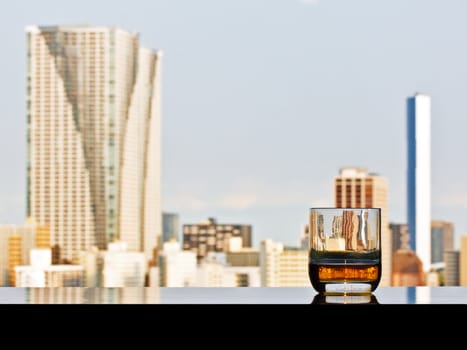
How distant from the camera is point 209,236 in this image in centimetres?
2130

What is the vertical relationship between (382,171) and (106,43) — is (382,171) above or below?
below

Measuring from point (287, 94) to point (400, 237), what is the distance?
13.7ft

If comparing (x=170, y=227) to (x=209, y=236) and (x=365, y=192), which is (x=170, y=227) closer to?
(x=209, y=236)

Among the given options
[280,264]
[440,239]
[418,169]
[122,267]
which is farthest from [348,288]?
[122,267]

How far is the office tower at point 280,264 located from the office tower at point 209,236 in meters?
0.50

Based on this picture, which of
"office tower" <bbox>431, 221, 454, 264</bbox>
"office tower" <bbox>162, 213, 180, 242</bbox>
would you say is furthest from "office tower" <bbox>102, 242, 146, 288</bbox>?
"office tower" <bbox>431, 221, 454, 264</bbox>

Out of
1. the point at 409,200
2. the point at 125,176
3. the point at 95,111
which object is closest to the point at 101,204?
the point at 125,176

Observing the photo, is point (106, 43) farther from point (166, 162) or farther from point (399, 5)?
point (399, 5)

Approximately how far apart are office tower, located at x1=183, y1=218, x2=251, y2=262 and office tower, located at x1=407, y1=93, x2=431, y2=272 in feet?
12.4

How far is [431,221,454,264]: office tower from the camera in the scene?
19953 mm

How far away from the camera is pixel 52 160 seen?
2362 centimetres

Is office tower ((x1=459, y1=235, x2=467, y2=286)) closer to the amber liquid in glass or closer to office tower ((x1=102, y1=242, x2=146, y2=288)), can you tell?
office tower ((x1=102, y1=242, x2=146, y2=288))
